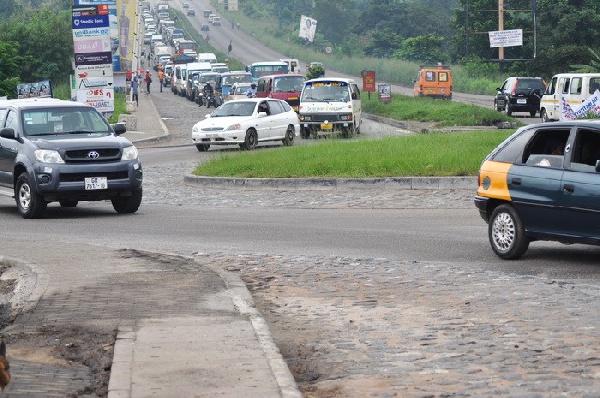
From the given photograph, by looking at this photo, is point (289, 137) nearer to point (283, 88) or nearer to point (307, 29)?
point (283, 88)

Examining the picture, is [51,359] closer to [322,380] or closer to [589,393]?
[322,380]

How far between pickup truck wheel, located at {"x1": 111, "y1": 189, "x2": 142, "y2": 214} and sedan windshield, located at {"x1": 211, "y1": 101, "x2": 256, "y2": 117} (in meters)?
15.8

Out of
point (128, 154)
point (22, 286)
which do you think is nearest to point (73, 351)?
point (22, 286)

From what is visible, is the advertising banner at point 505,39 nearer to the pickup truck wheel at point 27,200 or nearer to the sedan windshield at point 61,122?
the sedan windshield at point 61,122

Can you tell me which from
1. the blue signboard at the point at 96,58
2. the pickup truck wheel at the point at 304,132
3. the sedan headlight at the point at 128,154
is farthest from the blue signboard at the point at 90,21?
the sedan headlight at the point at 128,154

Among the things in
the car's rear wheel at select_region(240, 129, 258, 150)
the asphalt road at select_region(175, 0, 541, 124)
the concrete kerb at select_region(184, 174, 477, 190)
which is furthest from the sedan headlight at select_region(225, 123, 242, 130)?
the asphalt road at select_region(175, 0, 541, 124)

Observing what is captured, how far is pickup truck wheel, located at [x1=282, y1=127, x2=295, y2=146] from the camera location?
3669cm

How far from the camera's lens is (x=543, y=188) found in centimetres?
1321

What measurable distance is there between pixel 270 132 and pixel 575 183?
23.4 m

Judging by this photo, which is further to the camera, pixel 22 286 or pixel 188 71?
pixel 188 71

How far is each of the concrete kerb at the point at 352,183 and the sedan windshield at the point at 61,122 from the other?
11.9 ft

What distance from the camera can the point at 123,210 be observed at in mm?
20062

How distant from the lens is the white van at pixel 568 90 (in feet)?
134

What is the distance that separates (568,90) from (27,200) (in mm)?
25740
